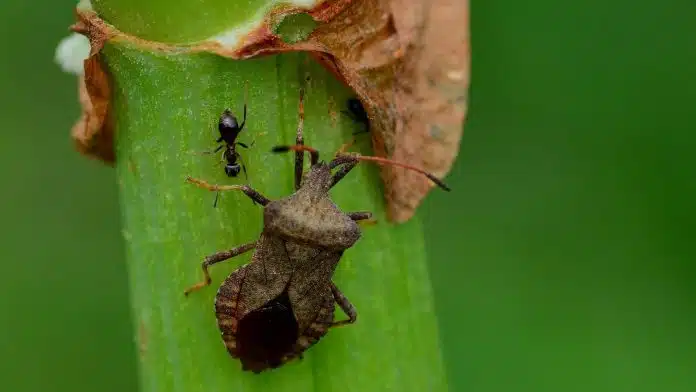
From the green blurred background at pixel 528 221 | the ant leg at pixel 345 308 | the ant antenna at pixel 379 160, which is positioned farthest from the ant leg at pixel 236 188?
the green blurred background at pixel 528 221

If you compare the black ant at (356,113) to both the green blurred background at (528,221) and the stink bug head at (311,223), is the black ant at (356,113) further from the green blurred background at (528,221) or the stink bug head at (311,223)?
the green blurred background at (528,221)

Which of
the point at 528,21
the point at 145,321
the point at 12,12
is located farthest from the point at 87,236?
the point at 145,321

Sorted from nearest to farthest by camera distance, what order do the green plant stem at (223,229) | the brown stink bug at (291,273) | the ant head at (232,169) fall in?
the green plant stem at (223,229) < the ant head at (232,169) < the brown stink bug at (291,273)

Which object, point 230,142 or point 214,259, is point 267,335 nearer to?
point 214,259

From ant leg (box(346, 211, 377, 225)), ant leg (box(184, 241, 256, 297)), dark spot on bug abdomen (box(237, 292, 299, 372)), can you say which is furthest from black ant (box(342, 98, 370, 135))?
dark spot on bug abdomen (box(237, 292, 299, 372))

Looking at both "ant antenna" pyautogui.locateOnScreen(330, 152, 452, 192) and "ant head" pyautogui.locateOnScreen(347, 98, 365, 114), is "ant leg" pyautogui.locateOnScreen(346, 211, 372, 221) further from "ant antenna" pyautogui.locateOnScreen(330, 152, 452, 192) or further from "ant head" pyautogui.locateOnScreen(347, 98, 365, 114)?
"ant head" pyautogui.locateOnScreen(347, 98, 365, 114)

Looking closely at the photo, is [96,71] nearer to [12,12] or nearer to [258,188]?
[258,188]
